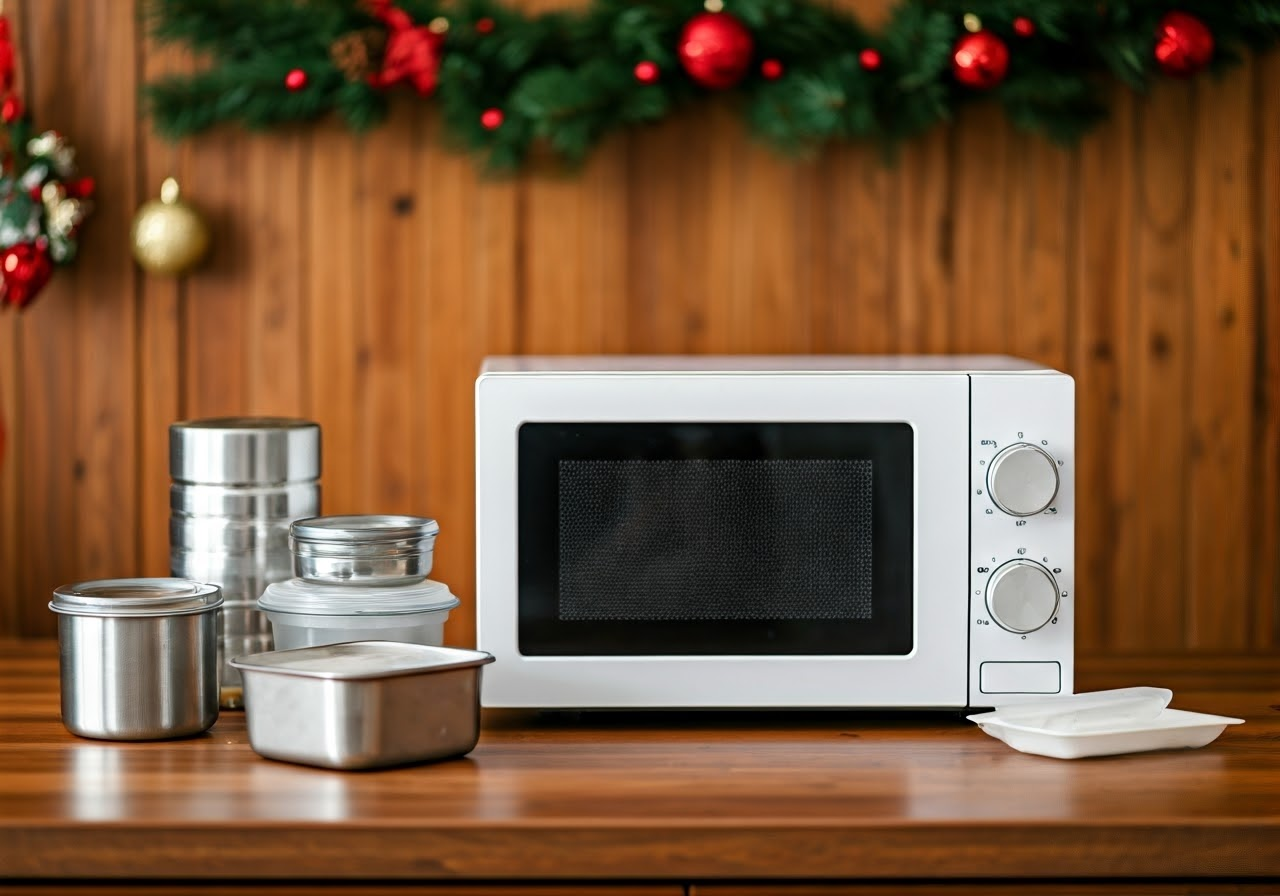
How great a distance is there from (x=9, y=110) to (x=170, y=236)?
0.22 m

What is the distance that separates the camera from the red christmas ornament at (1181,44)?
1467mm

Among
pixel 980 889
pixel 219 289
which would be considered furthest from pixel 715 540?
pixel 219 289

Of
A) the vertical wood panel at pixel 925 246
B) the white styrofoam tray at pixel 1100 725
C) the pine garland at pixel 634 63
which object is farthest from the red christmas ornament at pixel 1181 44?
the white styrofoam tray at pixel 1100 725

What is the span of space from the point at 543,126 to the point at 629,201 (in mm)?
133

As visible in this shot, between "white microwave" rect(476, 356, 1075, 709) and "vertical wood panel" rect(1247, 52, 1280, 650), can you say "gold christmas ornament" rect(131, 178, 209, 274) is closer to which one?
"white microwave" rect(476, 356, 1075, 709)

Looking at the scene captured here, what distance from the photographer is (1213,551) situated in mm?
1597

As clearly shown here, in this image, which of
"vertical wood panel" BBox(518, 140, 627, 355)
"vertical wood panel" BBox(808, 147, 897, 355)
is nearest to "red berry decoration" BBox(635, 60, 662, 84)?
"vertical wood panel" BBox(518, 140, 627, 355)

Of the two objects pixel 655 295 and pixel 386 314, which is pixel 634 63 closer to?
pixel 655 295

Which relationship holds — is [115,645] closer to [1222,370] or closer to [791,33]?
[791,33]

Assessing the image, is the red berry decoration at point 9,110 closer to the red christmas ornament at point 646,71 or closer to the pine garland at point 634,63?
the pine garland at point 634,63

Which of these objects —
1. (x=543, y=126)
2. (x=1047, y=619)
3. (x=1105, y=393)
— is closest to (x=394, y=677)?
(x=1047, y=619)

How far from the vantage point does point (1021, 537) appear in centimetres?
120

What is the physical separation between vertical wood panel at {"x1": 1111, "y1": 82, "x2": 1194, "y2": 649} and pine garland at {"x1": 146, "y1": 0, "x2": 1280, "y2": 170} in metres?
0.07

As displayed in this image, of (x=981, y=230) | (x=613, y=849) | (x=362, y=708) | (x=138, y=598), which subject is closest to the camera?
(x=613, y=849)
